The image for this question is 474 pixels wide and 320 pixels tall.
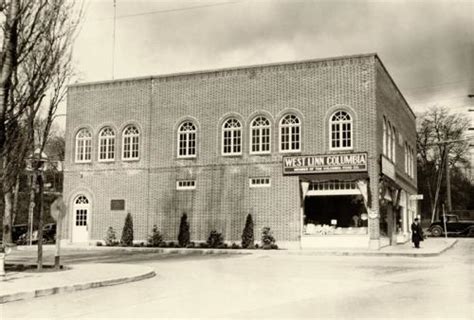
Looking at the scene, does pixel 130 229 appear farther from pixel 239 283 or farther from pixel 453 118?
pixel 453 118

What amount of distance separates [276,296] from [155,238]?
19781 millimetres

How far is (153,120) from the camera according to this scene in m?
31.7

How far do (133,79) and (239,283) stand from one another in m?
20.9

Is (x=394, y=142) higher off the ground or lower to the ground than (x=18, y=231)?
higher

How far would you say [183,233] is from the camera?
29.9 meters

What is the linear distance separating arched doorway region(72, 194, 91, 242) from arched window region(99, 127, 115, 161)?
2.55 m

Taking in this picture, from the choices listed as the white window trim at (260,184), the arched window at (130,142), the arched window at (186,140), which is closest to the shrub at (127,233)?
the arched window at (130,142)

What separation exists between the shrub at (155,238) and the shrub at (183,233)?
113 centimetres

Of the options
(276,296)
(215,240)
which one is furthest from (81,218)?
(276,296)

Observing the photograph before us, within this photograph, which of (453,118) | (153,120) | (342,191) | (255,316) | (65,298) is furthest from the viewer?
(453,118)

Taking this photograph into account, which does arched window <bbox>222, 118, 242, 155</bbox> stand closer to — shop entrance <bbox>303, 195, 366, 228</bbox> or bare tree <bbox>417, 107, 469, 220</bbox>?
shop entrance <bbox>303, 195, 366, 228</bbox>

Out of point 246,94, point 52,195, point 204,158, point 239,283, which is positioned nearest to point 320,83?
point 246,94

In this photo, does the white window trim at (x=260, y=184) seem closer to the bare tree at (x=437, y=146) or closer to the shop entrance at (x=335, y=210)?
the shop entrance at (x=335, y=210)

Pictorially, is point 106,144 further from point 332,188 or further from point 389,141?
point 389,141
